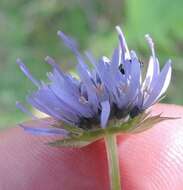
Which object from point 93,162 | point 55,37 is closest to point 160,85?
point 93,162

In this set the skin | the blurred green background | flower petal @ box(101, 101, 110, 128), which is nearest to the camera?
flower petal @ box(101, 101, 110, 128)

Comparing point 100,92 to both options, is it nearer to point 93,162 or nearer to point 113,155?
point 113,155

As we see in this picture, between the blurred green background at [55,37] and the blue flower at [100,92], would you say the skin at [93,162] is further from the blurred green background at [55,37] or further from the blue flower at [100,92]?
the blurred green background at [55,37]

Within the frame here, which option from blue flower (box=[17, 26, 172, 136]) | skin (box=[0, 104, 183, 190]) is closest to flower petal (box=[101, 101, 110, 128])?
blue flower (box=[17, 26, 172, 136])

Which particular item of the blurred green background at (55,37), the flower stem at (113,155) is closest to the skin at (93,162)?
the flower stem at (113,155)

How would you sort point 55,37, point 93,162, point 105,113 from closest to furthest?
point 105,113, point 93,162, point 55,37

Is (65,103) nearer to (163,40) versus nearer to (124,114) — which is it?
(124,114)

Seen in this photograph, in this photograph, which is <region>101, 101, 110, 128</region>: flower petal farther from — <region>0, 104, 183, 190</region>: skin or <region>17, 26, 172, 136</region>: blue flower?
<region>0, 104, 183, 190</region>: skin
